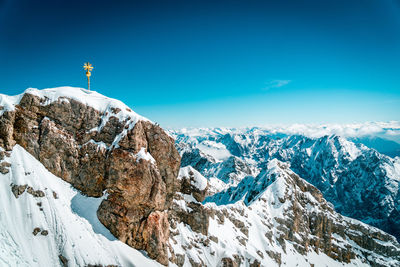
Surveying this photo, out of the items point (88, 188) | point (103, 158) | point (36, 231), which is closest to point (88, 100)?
point (103, 158)

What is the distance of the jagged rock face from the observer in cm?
3906

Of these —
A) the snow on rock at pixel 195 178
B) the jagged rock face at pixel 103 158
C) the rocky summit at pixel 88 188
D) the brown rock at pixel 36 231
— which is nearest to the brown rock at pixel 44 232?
the rocky summit at pixel 88 188

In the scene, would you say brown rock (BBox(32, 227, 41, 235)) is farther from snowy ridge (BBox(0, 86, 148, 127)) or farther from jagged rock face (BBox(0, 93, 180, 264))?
snowy ridge (BBox(0, 86, 148, 127))

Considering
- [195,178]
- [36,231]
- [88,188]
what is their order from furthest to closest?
[195,178], [88,188], [36,231]

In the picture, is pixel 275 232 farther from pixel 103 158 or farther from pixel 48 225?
pixel 48 225

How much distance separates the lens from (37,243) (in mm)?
31172

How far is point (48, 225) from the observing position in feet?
109

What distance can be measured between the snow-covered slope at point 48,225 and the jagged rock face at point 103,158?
1810 millimetres

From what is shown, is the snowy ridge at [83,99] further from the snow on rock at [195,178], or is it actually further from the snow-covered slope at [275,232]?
the snow-covered slope at [275,232]

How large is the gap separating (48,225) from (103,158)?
1389 cm

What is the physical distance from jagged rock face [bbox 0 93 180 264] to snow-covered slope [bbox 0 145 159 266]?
5.94 ft

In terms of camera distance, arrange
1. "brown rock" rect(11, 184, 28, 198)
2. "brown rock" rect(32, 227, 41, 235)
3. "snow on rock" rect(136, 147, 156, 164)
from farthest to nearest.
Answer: "snow on rock" rect(136, 147, 156, 164) < "brown rock" rect(11, 184, 28, 198) < "brown rock" rect(32, 227, 41, 235)

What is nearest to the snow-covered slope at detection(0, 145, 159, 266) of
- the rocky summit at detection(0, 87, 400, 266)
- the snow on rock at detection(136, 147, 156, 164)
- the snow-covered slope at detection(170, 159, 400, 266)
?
the rocky summit at detection(0, 87, 400, 266)

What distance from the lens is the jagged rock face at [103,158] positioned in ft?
128
